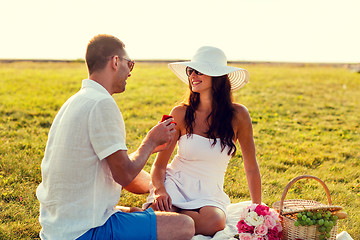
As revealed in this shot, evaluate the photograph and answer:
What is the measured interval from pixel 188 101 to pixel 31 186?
273 centimetres

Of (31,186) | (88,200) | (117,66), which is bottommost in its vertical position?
(31,186)

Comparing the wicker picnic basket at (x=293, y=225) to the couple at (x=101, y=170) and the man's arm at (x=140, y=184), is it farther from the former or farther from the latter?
the man's arm at (x=140, y=184)

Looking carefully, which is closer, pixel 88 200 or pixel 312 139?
pixel 88 200

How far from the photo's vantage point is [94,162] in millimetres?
3004

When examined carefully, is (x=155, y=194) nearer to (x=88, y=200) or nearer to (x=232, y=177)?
(x=88, y=200)

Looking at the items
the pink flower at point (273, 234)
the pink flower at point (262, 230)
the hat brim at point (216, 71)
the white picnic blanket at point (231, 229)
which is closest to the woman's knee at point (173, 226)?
the white picnic blanket at point (231, 229)

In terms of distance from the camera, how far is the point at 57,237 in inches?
121

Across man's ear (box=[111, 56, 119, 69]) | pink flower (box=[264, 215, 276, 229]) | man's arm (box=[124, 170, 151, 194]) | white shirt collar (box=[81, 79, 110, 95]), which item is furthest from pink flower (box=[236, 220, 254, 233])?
man's ear (box=[111, 56, 119, 69])

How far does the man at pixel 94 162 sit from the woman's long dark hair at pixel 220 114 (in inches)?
44.8

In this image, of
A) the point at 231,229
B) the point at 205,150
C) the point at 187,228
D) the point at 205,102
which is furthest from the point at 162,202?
the point at 205,102

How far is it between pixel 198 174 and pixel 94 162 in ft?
5.15

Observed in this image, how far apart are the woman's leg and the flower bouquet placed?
0.43m

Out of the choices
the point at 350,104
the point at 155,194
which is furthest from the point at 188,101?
the point at 350,104

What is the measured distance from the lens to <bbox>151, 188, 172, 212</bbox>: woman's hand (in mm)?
4031
